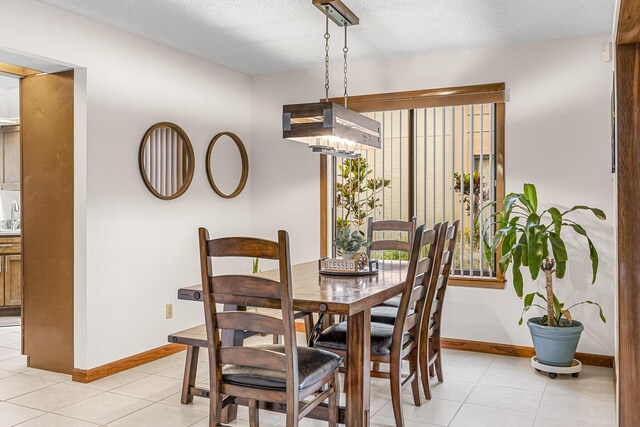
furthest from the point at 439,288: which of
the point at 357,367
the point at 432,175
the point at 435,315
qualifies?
the point at 432,175

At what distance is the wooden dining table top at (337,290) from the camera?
2418 millimetres

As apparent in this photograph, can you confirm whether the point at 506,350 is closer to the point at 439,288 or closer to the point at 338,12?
the point at 439,288

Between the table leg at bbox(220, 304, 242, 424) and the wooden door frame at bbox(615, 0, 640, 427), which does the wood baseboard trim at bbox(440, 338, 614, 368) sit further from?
the table leg at bbox(220, 304, 242, 424)

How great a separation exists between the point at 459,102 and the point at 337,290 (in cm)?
248

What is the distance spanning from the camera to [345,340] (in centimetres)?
295

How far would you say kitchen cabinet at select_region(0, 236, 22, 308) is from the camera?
5.62 meters

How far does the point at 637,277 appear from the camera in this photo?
2.40 meters

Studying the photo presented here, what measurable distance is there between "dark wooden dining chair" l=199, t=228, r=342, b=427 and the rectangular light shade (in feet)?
3.36

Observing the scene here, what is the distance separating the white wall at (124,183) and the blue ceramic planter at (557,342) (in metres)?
2.83

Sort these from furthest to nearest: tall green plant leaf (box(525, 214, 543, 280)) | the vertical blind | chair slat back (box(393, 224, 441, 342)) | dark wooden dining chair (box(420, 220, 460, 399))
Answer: the vertical blind
tall green plant leaf (box(525, 214, 543, 280))
dark wooden dining chair (box(420, 220, 460, 399))
chair slat back (box(393, 224, 441, 342))

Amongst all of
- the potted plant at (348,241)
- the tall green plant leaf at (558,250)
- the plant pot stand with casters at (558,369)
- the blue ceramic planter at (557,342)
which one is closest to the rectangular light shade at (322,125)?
the potted plant at (348,241)

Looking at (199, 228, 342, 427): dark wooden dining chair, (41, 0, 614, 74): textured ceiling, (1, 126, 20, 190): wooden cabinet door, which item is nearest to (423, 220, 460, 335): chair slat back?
(199, 228, 342, 427): dark wooden dining chair

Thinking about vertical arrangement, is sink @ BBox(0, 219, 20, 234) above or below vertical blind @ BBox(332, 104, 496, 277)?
below

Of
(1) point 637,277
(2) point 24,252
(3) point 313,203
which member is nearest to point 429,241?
(1) point 637,277
